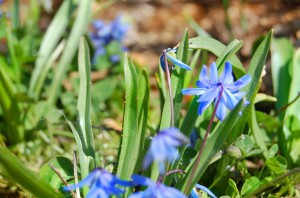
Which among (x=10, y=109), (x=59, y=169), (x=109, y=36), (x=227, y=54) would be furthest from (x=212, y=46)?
(x=109, y=36)

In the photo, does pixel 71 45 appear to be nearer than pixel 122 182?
No

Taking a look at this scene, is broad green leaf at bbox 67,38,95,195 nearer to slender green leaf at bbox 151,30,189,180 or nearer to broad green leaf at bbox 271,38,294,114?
slender green leaf at bbox 151,30,189,180

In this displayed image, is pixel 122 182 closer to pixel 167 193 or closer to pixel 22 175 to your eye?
pixel 167 193

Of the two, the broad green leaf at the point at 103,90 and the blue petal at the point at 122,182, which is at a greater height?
the blue petal at the point at 122,182

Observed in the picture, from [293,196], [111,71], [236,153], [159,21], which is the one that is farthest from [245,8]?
[236,153]

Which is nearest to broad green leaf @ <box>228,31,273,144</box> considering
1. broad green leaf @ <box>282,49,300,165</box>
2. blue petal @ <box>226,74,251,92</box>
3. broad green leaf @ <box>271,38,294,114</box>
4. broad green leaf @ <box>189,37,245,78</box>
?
broad green leaf @ <box>189,37,245,78</box>

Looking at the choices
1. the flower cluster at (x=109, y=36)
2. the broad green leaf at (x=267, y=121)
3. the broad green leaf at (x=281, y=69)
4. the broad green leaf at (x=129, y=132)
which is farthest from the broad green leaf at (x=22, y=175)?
the flower cluster at (x=109, y=36)

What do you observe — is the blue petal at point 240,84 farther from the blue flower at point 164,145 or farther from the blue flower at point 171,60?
the blue flower at point 164,145
